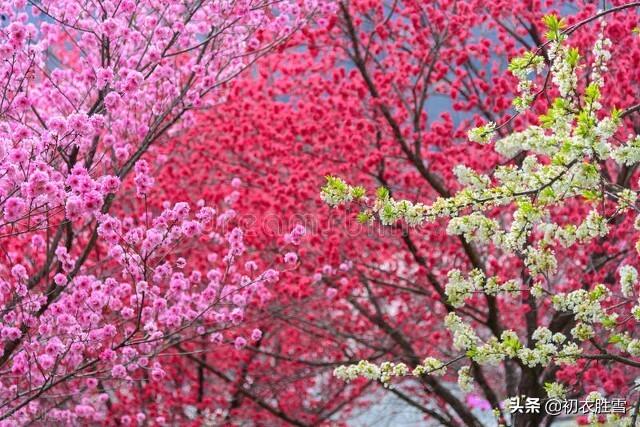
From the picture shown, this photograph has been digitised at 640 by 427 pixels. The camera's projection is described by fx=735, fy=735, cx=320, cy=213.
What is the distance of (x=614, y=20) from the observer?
7578mm

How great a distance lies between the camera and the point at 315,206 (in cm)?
936

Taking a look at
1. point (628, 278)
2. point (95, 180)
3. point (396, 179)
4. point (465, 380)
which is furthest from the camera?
point (396, 179)

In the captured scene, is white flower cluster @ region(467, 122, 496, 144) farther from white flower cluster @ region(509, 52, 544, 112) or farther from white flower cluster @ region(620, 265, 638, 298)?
white flower cluster @ region(620, 265, 638, 298)

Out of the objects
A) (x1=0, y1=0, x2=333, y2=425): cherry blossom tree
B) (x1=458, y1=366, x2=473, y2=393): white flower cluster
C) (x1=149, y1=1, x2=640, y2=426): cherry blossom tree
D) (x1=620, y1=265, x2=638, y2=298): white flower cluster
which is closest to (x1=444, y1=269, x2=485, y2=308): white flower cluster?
(x1=458, y1=366, x2=473, y2=393): white flower cluster

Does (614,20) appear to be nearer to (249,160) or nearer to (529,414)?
(529,414)

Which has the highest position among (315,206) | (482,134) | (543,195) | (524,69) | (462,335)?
(315,206)

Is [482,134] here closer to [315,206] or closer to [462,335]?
[462,335]

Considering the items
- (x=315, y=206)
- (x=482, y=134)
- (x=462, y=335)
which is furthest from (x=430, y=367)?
(x=315, y=206)

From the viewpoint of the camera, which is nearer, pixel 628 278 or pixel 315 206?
pixel 628 278

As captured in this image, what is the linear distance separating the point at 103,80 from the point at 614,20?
523cm

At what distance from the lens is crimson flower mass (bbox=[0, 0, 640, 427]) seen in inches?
172

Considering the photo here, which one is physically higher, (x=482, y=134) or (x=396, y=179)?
(x=396, y=179)

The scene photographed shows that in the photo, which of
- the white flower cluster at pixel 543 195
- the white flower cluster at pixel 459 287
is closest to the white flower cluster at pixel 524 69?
the white flower cluster at pixel 543 195

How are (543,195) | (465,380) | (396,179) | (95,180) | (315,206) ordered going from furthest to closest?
(396,179), (315,206), (95,180), (465,380), (543,195)
